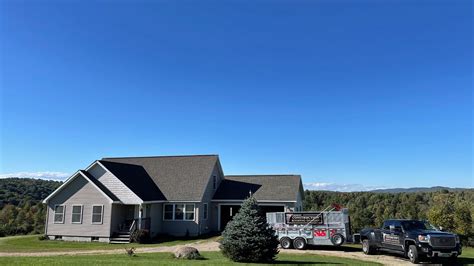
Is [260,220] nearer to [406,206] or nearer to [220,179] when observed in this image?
[220,179]

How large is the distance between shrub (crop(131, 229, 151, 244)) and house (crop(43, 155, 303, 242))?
2.04ft

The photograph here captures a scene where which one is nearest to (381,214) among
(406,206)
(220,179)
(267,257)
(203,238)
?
(406,206)

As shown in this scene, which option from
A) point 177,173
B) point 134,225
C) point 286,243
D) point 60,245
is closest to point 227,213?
point 177,173

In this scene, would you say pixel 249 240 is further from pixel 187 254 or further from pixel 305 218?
pixel 305 218

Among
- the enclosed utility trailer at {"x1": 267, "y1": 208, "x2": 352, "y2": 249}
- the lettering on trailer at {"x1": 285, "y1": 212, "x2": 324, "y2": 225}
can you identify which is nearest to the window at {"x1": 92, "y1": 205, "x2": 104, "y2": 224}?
the enclosed utility trailer at {"x1": 267, "y1": 208, "x2": 352, "y2": 249}

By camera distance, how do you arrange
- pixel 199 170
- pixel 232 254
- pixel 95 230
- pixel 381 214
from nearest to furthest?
pixel 232 254, pixel 95 230, pixel 199 170, pixel 381 214

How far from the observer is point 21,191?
2229 inches

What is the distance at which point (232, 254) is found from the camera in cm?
1452

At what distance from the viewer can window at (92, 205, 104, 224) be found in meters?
27.7

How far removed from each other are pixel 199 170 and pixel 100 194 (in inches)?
366

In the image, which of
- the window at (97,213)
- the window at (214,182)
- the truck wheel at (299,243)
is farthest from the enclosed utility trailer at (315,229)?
the window at (97,213)

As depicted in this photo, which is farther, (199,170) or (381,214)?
(381,214)

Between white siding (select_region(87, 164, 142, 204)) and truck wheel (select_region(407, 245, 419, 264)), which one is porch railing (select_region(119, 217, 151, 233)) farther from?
truck wheel (select_region(407, 245, 419, 264))

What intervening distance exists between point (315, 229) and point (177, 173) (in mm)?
15924
